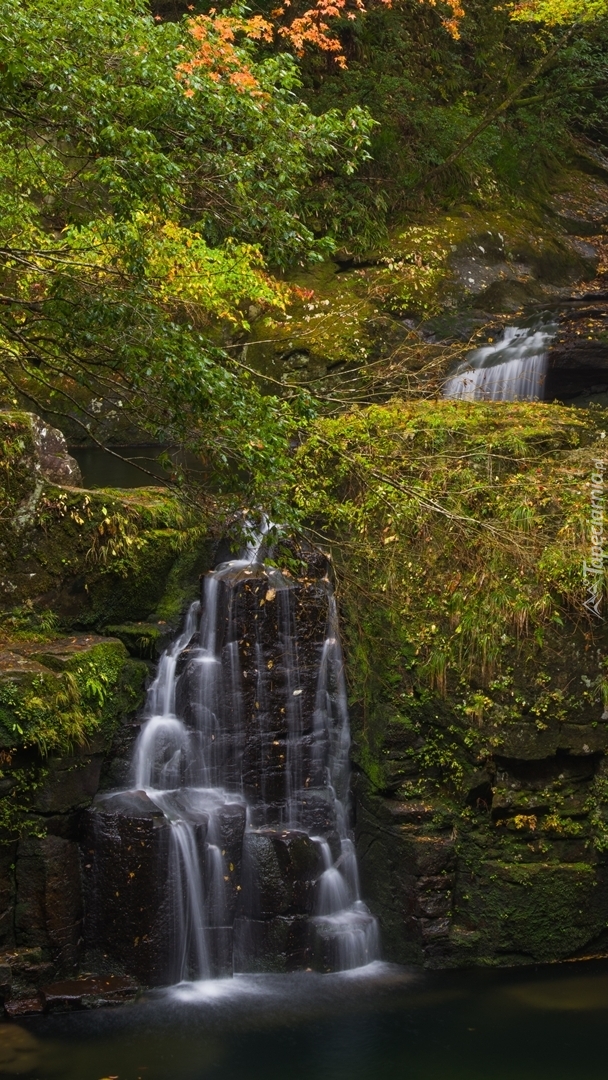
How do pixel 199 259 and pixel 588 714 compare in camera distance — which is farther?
pixel 199 259

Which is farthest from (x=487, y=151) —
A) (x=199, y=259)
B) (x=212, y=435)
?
(x=212, y=435)

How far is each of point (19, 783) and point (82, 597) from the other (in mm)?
1818

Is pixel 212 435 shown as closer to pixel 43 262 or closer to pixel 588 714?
pixel 43 262

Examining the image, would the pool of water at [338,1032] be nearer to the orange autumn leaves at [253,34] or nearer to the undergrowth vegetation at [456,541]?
the undergrowth vegetation at [456,541]

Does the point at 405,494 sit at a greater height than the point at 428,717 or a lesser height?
greater

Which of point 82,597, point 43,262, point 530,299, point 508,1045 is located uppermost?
point 530,299

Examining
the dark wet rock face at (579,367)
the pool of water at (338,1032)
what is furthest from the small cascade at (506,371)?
the pool of water at (338,1032)

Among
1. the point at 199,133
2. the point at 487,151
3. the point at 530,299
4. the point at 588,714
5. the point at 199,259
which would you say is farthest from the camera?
the point at 487,151

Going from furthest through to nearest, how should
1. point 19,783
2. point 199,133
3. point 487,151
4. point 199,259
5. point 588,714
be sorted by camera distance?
point 487,151 → point 199,259 → point 588,714 → point 19,783 → point 199,133

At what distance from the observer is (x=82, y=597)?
28.2 feet

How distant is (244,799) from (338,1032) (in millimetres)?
2122

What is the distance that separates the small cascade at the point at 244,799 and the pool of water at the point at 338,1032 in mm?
337

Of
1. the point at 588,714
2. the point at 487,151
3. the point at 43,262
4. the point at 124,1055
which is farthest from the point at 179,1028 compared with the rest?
the point at 487,151

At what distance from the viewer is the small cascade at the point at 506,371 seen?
38.6 ft
